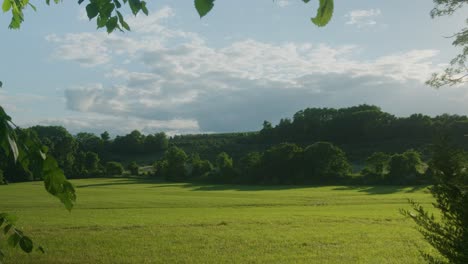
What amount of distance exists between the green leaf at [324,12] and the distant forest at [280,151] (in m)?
67.2

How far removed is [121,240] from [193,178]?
8488 centimetres

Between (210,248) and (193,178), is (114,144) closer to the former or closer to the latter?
(193,178)

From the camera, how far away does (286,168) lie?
9888cm

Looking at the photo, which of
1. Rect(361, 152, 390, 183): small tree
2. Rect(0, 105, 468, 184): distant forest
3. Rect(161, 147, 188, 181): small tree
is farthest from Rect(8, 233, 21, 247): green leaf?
Rect(161, 147, 188, 181): small tree

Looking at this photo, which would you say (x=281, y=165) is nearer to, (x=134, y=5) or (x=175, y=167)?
(x=175, y=167)

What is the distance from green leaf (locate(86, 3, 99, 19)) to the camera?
3174 mm

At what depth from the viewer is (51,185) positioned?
267 centimetres

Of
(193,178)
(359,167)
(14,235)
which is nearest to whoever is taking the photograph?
(14,235)

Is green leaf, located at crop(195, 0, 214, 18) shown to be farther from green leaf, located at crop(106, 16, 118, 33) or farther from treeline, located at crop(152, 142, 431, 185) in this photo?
treeline, located at crop(152, 142, 431, 185)

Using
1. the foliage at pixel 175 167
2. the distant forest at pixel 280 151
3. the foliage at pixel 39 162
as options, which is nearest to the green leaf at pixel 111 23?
the foliage at pixel 39 162

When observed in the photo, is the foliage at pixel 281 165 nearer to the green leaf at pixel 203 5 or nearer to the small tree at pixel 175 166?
the small tree at pixel 175 166

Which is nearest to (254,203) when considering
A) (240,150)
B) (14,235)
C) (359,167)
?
(14,235)

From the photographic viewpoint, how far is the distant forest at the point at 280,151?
3681 inches

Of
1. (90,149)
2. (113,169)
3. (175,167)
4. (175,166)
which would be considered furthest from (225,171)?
(90,149)
